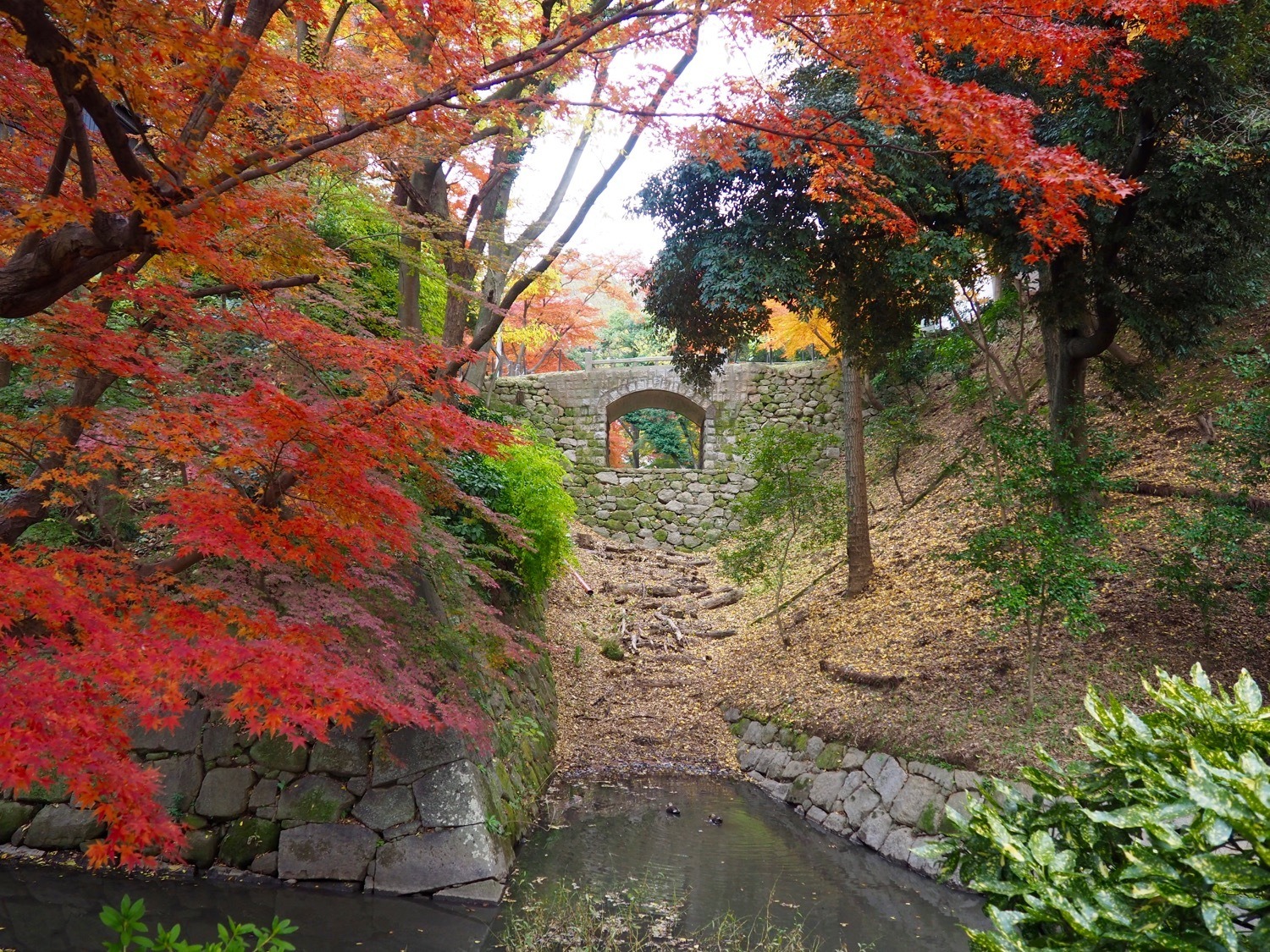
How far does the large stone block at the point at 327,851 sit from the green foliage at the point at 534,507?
262 cm

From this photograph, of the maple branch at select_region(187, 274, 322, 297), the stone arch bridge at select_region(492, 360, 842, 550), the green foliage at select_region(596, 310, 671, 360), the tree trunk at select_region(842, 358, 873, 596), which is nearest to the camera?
the maple branch at select_region(187, 274, 322, 297)

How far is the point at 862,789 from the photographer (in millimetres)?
5551

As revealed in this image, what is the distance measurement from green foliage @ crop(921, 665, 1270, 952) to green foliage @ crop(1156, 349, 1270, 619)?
366 centimetres

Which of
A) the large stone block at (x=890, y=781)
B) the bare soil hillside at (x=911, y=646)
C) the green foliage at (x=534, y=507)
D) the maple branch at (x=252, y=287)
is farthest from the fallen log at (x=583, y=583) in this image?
the maple branch at (x=252, y=287)

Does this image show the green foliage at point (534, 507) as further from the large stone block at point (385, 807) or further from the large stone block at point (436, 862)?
the large stone block at point (436, 862)

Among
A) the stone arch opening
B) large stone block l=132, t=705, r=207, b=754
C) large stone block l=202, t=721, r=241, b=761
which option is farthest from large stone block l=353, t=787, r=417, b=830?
the stone arch opening

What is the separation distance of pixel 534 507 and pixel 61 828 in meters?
3.91

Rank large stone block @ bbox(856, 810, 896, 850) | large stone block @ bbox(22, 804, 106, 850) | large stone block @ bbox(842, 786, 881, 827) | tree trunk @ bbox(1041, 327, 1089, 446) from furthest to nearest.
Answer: tree trunk @ bbox(1041, 327, 1089, 446), large stone block @ bbox(842, 786, 881, 827), large stone block @ bbox(856, 810, 896, 850), large stone block @ bbox(22, 804, 106, 850)

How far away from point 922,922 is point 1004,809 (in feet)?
8.87

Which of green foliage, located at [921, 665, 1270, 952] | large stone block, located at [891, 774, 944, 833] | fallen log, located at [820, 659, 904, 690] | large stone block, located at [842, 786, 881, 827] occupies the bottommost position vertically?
large stone block, located at [842, 786, 881, 827]

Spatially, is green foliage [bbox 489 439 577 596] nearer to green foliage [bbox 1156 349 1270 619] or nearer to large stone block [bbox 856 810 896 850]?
large stone block [bbox 856 810 896 850]

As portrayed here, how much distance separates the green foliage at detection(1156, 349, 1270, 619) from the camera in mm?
4613

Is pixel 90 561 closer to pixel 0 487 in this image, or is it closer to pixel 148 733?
pixel 148 733

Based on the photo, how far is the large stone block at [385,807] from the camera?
4.62 metres
